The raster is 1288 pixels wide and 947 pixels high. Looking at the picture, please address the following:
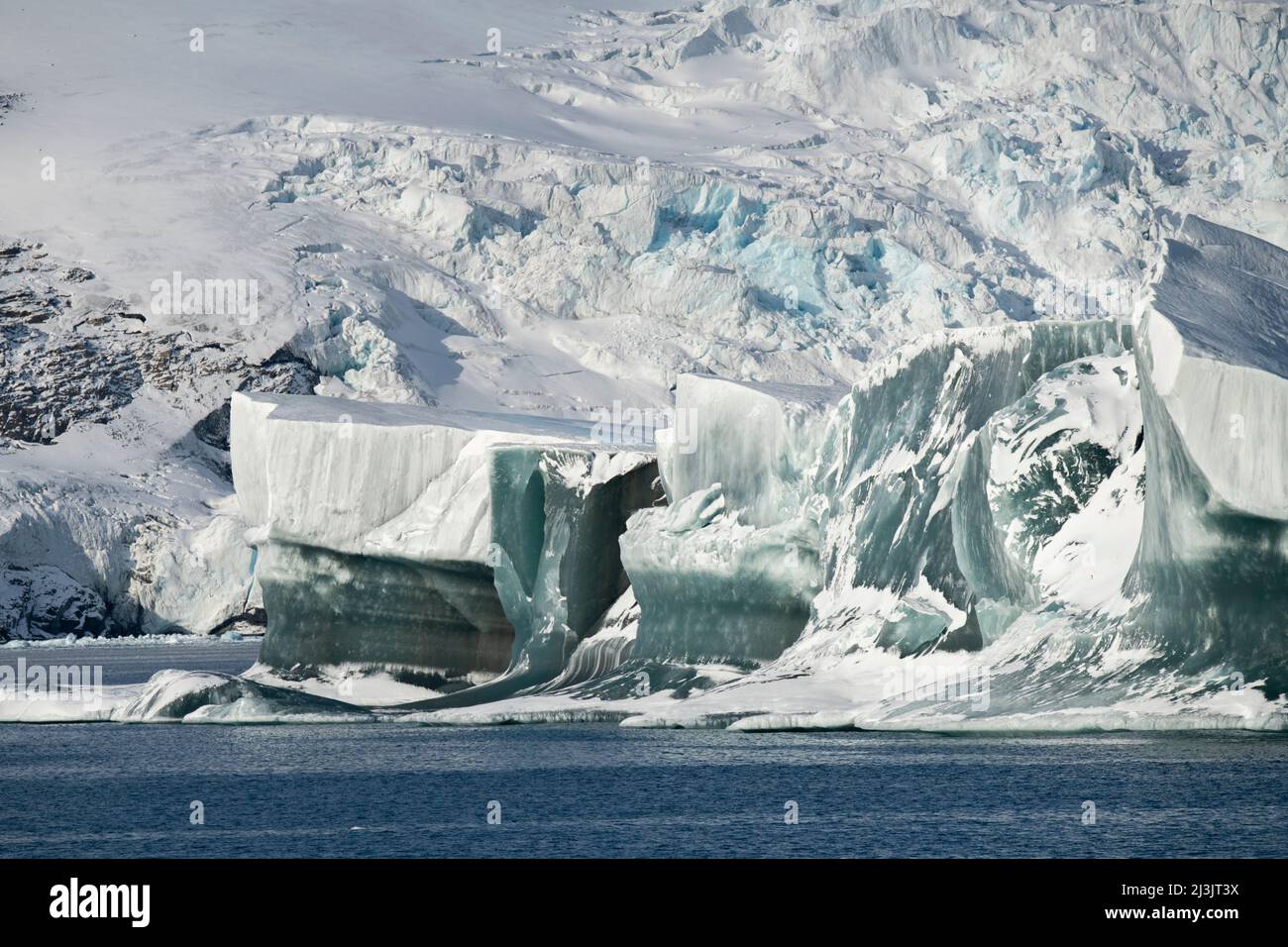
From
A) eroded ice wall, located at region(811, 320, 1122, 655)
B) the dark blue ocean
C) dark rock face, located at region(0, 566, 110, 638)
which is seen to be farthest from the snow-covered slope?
the dark blue ocean

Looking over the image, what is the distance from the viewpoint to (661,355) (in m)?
92.6

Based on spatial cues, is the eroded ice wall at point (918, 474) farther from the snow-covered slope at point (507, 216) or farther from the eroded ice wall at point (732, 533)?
the snow-covered slope at point (507, 216)

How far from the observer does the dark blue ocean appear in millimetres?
19938

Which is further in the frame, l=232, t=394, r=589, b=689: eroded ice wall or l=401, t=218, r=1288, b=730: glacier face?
l=232, t=394, r=589, b=689: eroded ice wall

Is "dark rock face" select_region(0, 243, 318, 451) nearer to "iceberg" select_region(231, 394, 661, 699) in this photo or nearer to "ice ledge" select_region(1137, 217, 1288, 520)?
"iceberg" select_region(231, 394, 661, 699)

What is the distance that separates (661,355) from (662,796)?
69.2m

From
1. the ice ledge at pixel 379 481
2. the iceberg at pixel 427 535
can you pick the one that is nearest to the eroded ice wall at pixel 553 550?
the iceberg at pixel 427 535

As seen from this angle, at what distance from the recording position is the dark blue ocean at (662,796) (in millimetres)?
19938

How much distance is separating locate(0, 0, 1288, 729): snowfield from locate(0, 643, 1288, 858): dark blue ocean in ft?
6.84

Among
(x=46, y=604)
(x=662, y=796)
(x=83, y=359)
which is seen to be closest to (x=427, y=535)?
(x=662, y=796)

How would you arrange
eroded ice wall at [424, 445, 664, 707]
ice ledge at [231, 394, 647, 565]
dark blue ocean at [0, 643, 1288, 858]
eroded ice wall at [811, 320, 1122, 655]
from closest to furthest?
1. dark blue ocean at [0, 643, 1288, 858]
2. eroded ice wall at [811, 320, 1122, 655]
3. eroded ice wall at [424, 445, 664, 707]
4. ice ledge at [231, 394, 647, 565]

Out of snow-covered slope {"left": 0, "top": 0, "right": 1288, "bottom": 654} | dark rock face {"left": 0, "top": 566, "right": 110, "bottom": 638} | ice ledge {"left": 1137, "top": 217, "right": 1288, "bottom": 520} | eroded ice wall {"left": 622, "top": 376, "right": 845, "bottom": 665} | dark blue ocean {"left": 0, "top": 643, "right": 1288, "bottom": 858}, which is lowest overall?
dark rock face {"left": 0, "top": 566, "right": 110, "bottom": 638}
